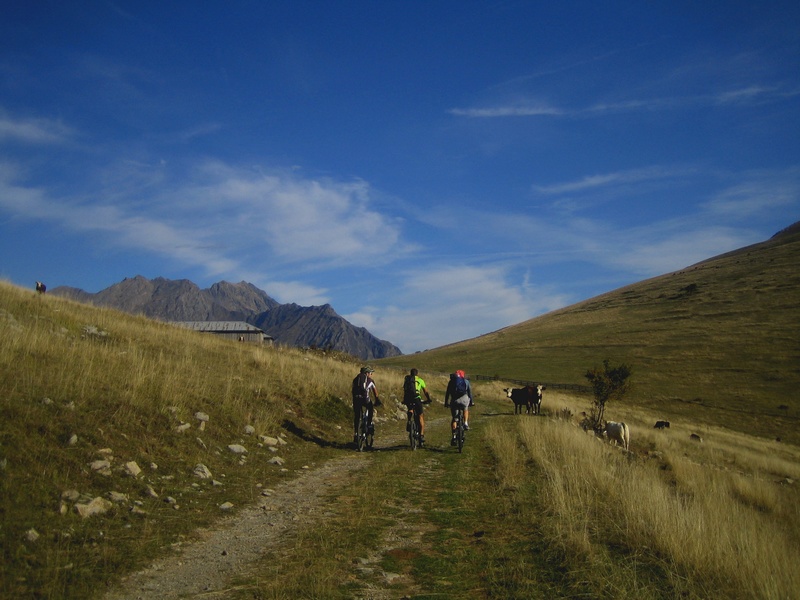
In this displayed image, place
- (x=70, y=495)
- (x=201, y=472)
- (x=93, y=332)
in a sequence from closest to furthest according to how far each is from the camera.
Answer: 1. (x=70, y=495)
2. (x=201, y=472)
3. (x=93, y=332)

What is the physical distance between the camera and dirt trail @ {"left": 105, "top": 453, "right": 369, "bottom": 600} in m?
4.75

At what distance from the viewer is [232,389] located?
1424 centimetres

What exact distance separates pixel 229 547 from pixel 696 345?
313ft

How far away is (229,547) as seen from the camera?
19.4ft

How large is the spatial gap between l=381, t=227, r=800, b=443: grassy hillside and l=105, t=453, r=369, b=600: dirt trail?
5393cm

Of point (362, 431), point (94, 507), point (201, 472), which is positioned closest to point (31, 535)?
point (94, 507)

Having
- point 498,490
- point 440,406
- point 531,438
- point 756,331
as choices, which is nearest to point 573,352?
point 756,331

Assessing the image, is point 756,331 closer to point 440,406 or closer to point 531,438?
point 440,406

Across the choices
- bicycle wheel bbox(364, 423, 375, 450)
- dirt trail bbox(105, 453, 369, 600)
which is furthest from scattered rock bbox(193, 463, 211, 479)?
bicycle wheel bbox(364, 423, 375, 450)

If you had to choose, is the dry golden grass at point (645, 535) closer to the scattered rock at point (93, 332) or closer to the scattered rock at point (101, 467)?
the scattered rock at point (101, 467)

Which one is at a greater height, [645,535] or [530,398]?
[645,535]

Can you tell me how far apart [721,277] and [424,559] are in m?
147

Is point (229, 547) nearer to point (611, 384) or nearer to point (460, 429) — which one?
point (460, 429)

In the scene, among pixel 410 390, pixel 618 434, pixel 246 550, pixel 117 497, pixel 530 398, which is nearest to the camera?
pixel 246 550
